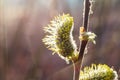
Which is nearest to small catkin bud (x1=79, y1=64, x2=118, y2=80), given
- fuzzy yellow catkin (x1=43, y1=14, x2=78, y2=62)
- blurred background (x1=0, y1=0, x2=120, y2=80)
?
fuzzy yellow catkin (x1=43, y1=14, x2=78, y2=62)

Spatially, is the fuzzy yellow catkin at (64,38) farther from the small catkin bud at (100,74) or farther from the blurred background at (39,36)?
the blurred background at (39,36)

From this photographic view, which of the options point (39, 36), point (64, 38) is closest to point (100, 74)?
point (64, 38)

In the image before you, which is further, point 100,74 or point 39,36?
point 39,36

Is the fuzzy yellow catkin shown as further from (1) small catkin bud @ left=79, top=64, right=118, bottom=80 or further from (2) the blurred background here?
(2) the blurred background

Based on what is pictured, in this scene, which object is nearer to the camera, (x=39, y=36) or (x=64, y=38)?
(x=64, y=38)

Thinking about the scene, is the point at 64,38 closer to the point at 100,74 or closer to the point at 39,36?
the point at 100,74

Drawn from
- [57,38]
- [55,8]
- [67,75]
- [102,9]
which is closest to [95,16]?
[102,9]

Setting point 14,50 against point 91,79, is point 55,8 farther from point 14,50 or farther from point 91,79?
point 91,79

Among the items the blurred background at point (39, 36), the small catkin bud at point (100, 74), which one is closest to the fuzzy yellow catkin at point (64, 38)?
the small catkin bud at point (100, 74)
